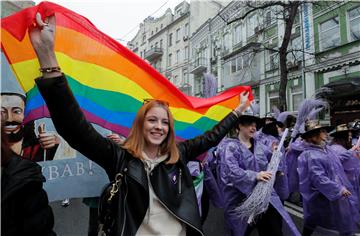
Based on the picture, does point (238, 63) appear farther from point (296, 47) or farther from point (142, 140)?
point (142, 140)

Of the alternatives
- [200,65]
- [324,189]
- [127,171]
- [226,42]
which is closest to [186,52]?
[200,65]

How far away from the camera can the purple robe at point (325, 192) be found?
3.76 m

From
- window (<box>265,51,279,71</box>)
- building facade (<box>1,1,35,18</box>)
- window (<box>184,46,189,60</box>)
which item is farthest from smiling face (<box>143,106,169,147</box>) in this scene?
window (<box>184,46,189,60</box>)

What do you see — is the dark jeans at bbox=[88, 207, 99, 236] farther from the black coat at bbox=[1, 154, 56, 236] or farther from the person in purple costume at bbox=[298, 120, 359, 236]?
the person in purple costume at bbox=[298, 120, 359, 236]

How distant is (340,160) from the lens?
4441 mm

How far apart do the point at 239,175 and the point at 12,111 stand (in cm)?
232

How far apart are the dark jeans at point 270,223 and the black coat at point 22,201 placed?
2.52 metres

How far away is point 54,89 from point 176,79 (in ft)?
128

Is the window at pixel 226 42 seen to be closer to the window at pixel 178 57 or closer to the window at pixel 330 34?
the window at pixel 330 34

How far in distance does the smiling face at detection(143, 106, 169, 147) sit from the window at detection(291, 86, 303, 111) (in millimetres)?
17397

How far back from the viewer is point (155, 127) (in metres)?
1.92

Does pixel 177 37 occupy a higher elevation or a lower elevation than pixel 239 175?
higher

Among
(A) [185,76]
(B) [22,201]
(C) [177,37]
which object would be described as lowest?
(B) [22,201]

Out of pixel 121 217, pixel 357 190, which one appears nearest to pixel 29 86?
pixel 121 217
